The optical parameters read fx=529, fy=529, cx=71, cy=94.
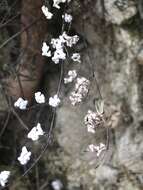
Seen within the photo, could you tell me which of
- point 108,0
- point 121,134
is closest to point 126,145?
point 121,134

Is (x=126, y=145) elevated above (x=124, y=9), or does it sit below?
below

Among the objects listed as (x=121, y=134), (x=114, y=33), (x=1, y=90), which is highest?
(x=114, y=33)

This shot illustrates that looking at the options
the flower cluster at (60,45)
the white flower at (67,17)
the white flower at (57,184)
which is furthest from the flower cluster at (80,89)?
the white flower at (57,184)

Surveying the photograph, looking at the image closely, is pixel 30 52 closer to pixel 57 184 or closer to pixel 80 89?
pixel 80 89

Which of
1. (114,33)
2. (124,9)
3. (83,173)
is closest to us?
(124,9)

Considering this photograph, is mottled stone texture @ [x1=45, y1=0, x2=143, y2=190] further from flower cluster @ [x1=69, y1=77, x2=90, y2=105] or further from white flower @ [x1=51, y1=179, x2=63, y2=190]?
flower cluster @ [x1=69, y1=77, x2=90, y2=105]

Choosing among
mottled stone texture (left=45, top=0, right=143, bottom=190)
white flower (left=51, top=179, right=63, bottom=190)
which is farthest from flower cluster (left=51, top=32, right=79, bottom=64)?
white flower (left=51, top=179, right=63, bottom=190)

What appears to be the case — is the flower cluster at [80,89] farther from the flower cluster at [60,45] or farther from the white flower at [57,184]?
the white flower at [57,184]

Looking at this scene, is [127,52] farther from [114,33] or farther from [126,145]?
[126,145]

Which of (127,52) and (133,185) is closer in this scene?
(127,52)
